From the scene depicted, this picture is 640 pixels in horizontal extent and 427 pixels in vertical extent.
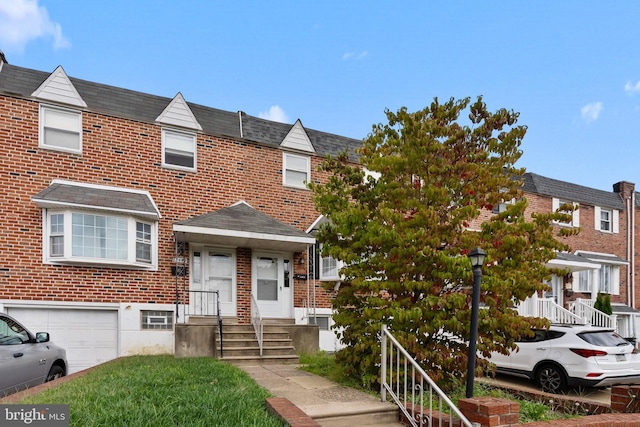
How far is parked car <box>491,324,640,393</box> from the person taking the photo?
9.38m

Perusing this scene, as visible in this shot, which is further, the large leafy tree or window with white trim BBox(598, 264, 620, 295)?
window with white trim BBox(598, 264, 620, 295)

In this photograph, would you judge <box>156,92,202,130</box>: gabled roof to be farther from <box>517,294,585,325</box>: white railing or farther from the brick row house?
<box>517,294,585,325</box>: white railing

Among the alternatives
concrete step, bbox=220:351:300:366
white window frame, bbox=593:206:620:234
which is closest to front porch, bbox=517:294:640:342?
white window frame, bbox=593:206:620:234

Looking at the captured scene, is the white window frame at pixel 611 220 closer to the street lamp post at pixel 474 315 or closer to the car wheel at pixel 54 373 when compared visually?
the street lamp post at pixel 474 315

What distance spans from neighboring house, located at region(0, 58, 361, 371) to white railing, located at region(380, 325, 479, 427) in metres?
5.77

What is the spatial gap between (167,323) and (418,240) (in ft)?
25.5

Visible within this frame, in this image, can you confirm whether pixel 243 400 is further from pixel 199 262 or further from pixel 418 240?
pixel 199 262

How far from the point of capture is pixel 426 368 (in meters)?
7.36

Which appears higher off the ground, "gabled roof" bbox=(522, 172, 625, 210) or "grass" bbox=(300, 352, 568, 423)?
"gabled roof" bbox=(522, 172, 625, 210)

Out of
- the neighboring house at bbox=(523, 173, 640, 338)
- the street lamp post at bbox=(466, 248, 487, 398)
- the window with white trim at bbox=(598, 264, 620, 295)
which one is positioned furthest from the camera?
the window with white trim at bbox=(598, 264, 620, 295)

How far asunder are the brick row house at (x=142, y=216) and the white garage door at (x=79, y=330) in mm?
25

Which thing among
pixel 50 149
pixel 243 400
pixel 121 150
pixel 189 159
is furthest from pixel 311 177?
pixel 243 400

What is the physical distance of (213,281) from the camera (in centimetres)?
1298

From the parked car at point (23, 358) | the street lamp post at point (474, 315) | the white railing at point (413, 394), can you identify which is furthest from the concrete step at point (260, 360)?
the street lamp post at point (474, 315)
